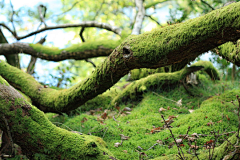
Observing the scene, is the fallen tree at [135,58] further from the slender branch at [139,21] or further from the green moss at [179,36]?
the slender branch at [139,21]

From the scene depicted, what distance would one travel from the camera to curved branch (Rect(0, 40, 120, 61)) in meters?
7.09

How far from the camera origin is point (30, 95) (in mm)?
5051

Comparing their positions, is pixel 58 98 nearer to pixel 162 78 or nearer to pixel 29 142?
pixel 29 142

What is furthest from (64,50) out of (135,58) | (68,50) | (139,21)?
(135,58)

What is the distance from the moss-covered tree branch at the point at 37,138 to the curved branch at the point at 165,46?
1352 mm

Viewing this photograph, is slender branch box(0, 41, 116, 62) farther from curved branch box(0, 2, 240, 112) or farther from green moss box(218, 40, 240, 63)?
green moss box(218, 40, 240, 63)

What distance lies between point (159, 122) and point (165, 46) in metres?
2.31

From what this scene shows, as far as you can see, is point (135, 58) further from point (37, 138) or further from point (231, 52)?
point (231, 52)

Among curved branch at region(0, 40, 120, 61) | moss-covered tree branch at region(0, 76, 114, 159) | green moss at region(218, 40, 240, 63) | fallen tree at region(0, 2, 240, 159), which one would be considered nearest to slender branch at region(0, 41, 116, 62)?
curved branch at region(0, 40, 120, 61)

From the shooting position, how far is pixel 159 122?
4.34m

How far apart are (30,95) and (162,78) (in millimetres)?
3965

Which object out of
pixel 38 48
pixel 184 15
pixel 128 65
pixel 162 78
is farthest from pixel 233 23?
pixel 38 48

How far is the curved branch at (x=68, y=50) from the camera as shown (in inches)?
279

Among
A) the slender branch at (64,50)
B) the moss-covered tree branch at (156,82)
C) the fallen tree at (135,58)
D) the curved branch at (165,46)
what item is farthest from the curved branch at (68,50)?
the fallen tree at (135,58)
